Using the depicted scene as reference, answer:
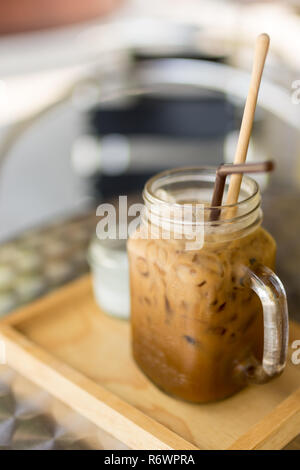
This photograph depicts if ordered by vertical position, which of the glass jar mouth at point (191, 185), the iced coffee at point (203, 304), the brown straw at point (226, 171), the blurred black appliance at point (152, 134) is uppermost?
the brown straw at point (226, 171)

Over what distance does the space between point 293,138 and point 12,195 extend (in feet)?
4.24

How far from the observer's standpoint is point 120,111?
226cm

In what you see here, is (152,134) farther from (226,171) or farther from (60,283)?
(226,171)

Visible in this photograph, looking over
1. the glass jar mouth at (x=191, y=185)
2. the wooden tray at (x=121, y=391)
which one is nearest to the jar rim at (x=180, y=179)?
the glass jar mouth at (x=191, y=185)

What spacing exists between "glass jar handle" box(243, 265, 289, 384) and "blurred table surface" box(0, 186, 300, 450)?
79 mm

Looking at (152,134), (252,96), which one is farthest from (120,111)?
(252,96)

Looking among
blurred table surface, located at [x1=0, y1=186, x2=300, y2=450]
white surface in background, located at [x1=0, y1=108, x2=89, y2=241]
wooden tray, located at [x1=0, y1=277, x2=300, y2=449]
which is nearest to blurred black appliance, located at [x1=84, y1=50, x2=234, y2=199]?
white surface in background, located at [x1=0, y1=108, x2=89, y2=241]

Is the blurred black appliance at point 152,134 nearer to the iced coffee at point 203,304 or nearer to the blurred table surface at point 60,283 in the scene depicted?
the blurred table surface at point 60,283

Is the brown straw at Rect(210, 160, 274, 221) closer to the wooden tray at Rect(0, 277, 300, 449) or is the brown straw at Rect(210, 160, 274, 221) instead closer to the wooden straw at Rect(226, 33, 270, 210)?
the wooden straw at Rect(226, 33, 270, 210)

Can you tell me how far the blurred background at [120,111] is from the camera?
2.92ft

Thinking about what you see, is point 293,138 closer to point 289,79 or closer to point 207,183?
point 289,79

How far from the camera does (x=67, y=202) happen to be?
2.43 meters

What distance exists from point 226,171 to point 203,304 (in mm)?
118
